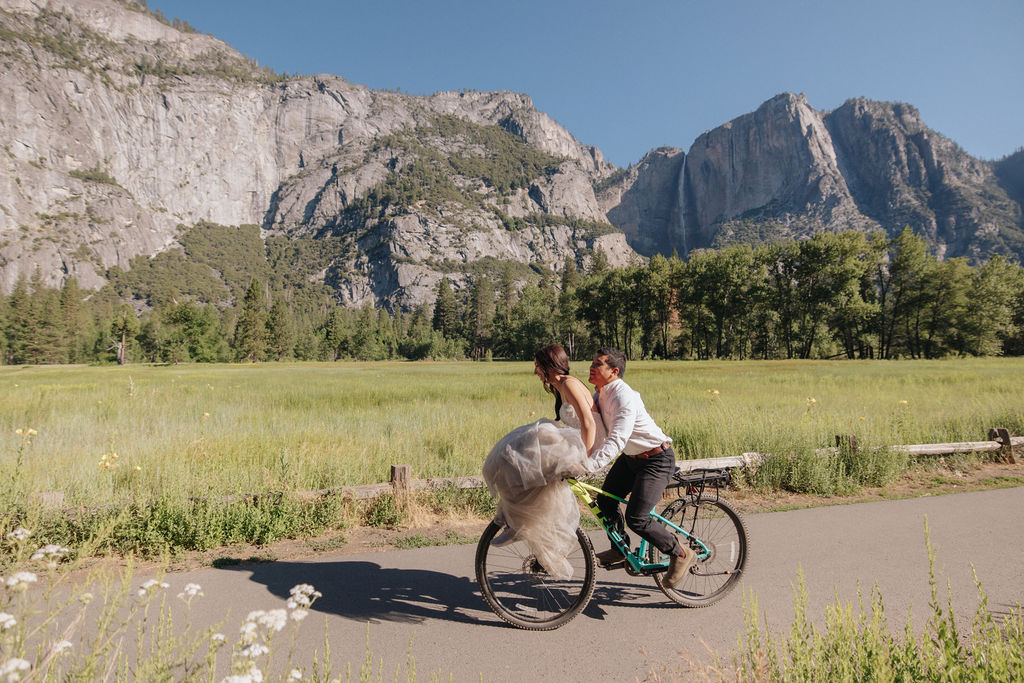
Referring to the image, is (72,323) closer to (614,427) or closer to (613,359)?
(613,359)

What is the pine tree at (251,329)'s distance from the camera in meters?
78.6

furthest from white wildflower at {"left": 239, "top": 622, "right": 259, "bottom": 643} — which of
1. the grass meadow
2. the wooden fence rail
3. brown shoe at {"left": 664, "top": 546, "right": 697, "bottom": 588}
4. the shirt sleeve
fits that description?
the grass meadow

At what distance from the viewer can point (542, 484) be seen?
3426 mm

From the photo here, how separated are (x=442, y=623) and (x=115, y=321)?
90250 millimetres

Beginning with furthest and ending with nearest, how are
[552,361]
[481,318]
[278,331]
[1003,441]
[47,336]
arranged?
[481,318] < [278,331] < [47,336] < [1003,441] < [552,361]

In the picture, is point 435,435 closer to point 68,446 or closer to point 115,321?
point 68,446

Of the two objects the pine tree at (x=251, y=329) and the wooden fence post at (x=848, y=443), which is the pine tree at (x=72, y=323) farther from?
the wooden fence post at (x=848, y=443)

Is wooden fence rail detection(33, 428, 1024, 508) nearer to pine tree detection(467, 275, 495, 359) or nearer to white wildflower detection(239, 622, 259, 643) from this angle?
white wildflower detection(239, 622, 259, 643)

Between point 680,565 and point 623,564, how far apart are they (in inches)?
18.5

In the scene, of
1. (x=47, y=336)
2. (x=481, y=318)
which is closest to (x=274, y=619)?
(x=481, y=318)

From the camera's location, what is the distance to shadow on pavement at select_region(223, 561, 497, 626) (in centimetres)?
390

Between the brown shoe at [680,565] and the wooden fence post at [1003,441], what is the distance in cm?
921

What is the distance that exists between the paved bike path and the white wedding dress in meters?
0.66

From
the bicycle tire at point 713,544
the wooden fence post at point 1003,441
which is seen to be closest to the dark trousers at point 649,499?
the bicycle tire at point 713,544
